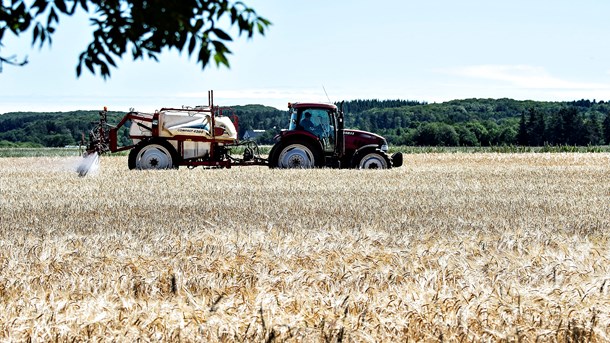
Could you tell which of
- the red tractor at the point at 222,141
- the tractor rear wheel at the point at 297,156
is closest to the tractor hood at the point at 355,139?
the red tractor at the point at 222,141

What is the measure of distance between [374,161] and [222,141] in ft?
15.1

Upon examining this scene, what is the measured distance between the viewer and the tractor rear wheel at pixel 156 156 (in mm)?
23828

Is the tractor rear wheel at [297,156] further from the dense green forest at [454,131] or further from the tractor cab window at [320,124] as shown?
the dense green forest at [454,131]

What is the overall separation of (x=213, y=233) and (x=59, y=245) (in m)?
1.98

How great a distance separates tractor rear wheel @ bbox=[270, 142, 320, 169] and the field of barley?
8.17m

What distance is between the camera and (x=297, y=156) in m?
23.5

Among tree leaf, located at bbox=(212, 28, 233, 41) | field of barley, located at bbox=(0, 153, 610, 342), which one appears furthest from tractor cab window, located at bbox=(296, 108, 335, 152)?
tree leaf, located at bbox=(212, 28, 233, 41)

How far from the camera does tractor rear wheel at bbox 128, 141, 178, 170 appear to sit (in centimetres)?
2383

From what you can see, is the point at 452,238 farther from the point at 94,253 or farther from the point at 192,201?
the point at 192,201

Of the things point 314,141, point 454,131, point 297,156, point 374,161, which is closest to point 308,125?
point 314,141

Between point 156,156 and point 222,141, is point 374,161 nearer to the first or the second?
point 222,141

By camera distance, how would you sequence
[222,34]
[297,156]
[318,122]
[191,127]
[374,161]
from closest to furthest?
[222,34], [318,122], [297,156], [191,127], [374,161]

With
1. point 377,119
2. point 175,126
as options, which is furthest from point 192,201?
point 377,119

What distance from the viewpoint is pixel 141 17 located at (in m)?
3.86
